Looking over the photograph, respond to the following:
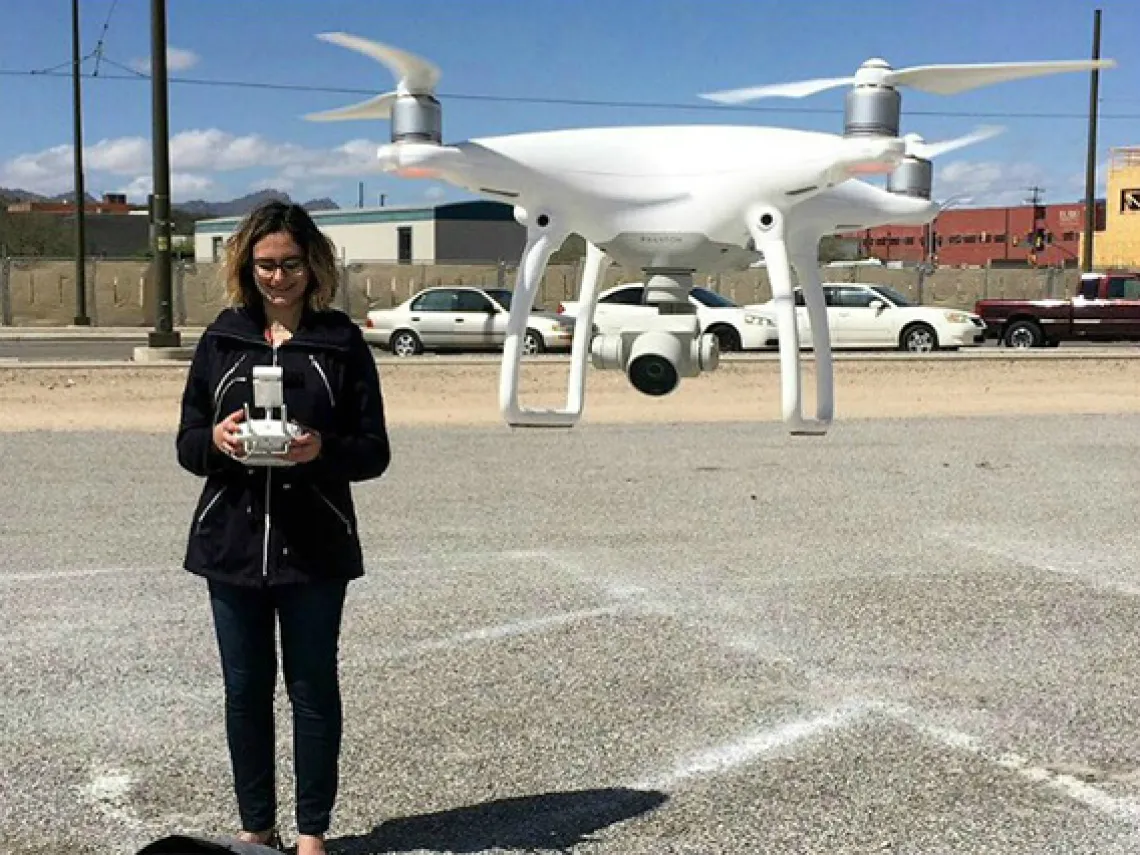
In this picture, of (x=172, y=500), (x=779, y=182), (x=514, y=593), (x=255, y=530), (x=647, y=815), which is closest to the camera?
(x=779, y=182)

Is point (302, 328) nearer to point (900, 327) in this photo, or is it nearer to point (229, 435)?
point (229, 435)

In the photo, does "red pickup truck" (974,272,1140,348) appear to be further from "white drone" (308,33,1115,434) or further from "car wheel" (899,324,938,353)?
"white drone" (308,33,1115,434)

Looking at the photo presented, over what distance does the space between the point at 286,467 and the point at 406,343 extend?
21372 millimetres

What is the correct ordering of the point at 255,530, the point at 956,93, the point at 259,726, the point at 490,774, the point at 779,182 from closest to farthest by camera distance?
the point at 779,182
the point at 956,93
the point at 255,530
the point at 259,726
the point at 490,774

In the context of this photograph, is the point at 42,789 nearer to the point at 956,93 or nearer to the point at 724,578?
the point at 956,93

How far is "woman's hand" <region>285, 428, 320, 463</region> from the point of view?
3.20m

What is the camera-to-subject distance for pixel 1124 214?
47.7 m

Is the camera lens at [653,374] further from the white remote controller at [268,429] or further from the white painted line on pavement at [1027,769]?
the white painted line on pavement at [1027,769]

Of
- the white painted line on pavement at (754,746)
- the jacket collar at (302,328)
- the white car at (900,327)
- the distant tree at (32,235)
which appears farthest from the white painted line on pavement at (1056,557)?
the distant tree at (32,235)

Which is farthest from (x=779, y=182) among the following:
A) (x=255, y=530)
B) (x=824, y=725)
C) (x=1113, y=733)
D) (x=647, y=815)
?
(x=1113, y=733)

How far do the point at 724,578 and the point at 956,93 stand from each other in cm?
592

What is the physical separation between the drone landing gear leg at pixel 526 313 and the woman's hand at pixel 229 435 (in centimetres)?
66

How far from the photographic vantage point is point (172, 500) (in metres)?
11.3

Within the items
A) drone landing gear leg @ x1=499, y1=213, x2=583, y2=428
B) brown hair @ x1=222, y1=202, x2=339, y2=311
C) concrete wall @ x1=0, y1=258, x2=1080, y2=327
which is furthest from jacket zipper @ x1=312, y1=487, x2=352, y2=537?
concrete wall @ x1=0, y1=258, x2=1080, y2=327
